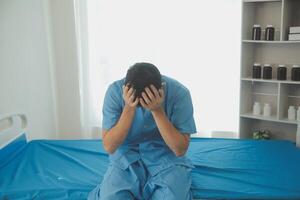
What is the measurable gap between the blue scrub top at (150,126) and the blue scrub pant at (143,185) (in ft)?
0.10

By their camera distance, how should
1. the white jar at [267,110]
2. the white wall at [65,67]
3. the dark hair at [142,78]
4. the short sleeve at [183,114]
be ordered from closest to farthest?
the dark hair at [142,78] < the short sleeve at [183,114] < the white jar at [267,110] < the white wall at [65,67]

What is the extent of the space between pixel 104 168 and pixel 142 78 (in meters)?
0.65

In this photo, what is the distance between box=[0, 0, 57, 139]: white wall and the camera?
7.09 ft

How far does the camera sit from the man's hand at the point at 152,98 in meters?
1.31

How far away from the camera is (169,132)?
136 cm

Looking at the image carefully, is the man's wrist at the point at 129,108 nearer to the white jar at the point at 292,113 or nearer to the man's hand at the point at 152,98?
the man's hand at the point at 152,98

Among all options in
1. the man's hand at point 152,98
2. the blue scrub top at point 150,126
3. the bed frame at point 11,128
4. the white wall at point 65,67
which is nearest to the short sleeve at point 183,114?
the blue scrub top at point 150,126

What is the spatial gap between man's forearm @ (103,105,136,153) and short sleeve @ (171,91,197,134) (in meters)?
0.19

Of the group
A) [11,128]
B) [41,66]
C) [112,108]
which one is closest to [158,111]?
[112,108]

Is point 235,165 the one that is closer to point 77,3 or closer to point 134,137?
point 134,137

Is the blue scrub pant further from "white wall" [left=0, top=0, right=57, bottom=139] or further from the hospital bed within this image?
"white wall" [left=0, top=0, right=57, bottom=139]

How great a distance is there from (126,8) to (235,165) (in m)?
1.53

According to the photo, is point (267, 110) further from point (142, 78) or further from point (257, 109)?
point (142, 78)

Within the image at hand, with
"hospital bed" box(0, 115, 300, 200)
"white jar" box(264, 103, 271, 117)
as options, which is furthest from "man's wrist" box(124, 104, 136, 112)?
"white jar" box(264, 103, 271, 117)
